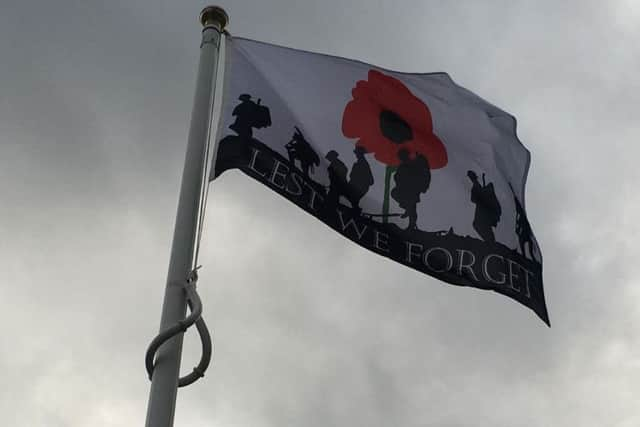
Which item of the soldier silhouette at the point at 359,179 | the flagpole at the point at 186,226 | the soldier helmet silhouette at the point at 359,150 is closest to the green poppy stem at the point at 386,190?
the soldier silhouette at the point at 359,179

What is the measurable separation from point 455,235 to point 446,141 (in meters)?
2.10

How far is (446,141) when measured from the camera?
13.5 meters

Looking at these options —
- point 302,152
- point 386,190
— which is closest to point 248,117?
point 302,152

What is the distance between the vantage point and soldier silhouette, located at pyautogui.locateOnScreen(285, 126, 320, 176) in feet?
34.7

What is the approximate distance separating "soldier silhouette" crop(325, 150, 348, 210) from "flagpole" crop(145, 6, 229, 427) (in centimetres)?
187

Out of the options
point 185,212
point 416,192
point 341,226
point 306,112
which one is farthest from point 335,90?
point 185,212

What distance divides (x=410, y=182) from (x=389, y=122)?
1394 millimetres

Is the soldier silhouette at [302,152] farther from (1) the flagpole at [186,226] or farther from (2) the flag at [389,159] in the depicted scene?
(1) the flagpole at [186,226]

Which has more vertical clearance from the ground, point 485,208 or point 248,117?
point 485,208

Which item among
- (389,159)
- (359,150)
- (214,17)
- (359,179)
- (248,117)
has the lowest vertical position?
(248,117)

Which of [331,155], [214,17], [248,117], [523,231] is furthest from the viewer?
[523,231]

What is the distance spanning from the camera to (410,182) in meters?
12.2

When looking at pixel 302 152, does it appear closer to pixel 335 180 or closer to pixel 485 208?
pixel 335 180

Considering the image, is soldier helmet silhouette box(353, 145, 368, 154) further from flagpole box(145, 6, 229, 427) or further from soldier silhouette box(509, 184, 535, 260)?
soldier silhouette box(509, 184, 535, 260)
